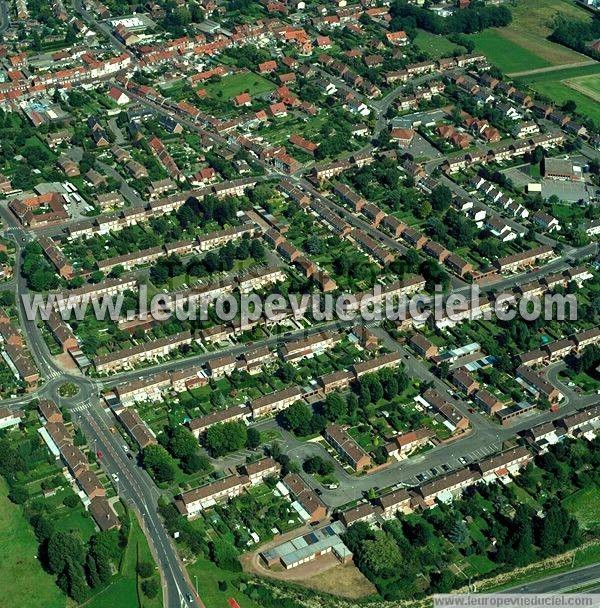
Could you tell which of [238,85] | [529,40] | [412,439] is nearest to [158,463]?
[412,439]

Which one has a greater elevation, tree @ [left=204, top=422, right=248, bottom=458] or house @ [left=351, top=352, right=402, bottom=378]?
house @ [left=351, top=352, right=402, bottom=378]

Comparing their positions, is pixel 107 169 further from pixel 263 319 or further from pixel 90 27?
pixel 90 27

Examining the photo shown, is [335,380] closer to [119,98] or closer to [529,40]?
[119,98]

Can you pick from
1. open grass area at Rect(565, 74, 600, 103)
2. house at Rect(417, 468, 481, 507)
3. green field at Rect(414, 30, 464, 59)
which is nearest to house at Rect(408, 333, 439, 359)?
house at Rect(417, 468, 481, 507)

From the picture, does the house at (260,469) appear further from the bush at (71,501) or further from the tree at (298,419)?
the bush at (71,501)

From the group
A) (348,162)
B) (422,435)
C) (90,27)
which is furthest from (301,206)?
(90,27)

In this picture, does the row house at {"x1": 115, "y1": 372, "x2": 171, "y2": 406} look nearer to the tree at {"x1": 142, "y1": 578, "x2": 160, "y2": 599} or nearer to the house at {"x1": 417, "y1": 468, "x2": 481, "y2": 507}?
the tree at {"x1": 142, "y1": 578, "x2": 160, "y2": 599}
